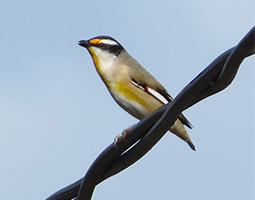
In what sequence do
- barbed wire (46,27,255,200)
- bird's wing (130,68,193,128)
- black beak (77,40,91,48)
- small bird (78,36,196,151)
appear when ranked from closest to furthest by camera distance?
barbed wire (46,27,255,200)
small bird (78,36,196,151)
bird's wing (130,68,193,128)
black beak (77,40,91,48)

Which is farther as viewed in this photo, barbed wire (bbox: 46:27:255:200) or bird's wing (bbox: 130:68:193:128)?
bird's wing (bbox: 130:68:193:128)

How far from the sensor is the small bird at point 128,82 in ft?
27.1

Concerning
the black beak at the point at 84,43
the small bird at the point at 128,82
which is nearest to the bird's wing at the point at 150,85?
the small bird at the point at 128,82

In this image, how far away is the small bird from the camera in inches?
325

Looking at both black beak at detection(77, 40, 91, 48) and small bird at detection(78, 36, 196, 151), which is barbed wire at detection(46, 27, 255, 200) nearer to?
small bird at detection(78, 36, 196, 151)

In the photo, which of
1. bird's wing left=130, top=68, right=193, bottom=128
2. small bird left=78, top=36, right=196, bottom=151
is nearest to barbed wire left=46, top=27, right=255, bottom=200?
small bird left=78, top=36, right=196, bottom=151

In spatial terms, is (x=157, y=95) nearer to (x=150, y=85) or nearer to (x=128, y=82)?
(x=150, y=85)

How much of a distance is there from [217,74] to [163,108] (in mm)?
497

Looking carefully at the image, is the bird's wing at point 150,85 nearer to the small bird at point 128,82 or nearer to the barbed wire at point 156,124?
the small bird at point 128,82

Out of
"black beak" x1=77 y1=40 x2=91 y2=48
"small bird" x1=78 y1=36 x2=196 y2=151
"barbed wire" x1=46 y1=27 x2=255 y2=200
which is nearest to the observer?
"barbed wire" x1=46 y1=27 x2=255 y2=200

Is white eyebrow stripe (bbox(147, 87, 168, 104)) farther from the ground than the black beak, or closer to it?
closer to it

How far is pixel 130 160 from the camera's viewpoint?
4.48 metres

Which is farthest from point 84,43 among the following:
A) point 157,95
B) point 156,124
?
point 156,124

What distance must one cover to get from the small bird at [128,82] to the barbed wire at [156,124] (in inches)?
136
